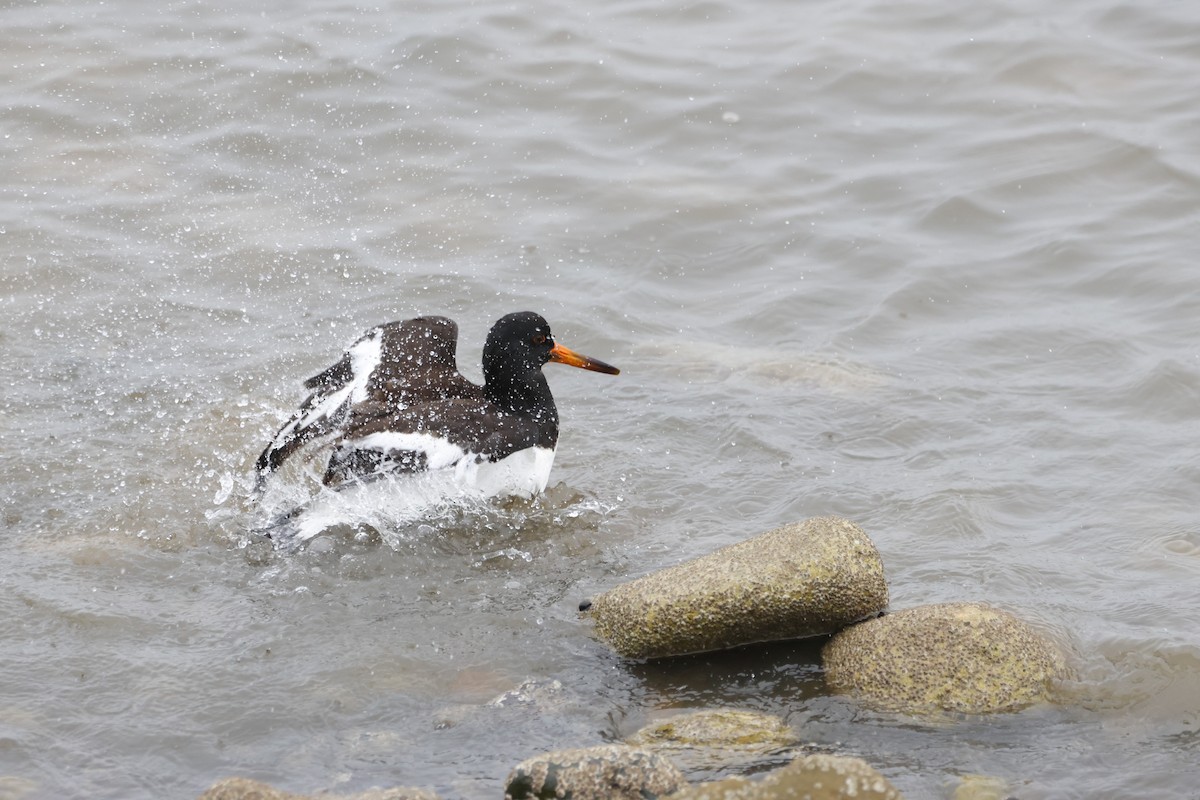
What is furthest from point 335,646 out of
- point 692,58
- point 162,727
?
point 692,58

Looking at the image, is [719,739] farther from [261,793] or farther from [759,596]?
[261,793]

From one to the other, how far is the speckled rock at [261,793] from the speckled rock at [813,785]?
83 cm

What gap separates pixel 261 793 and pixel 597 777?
36.8 inches

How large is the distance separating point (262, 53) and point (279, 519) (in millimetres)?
6623

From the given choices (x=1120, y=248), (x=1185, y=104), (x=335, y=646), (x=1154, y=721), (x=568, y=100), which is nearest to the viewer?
(x=1154, y=721)

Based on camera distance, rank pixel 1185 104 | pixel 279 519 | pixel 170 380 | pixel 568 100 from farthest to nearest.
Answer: pixel 568 100 < pixel 1185 104 < pixel 170 380 < pixel 279 519

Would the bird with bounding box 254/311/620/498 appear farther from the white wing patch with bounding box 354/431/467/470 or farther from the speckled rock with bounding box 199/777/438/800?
the speckled rock with bounding box 199/777/438/800

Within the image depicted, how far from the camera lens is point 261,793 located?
3961 mm

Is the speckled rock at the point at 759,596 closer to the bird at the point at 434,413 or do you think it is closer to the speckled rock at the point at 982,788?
the speckled rock at the point at 982,788

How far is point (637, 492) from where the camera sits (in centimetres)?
664

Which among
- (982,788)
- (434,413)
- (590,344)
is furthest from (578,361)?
(982,788)

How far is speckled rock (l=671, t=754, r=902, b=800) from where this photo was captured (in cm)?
366

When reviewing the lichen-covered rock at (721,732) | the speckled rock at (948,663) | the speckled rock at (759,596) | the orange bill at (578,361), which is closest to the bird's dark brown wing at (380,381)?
the orange bill at (578,361)

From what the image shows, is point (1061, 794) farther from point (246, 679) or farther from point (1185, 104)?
point (1185, 104)
